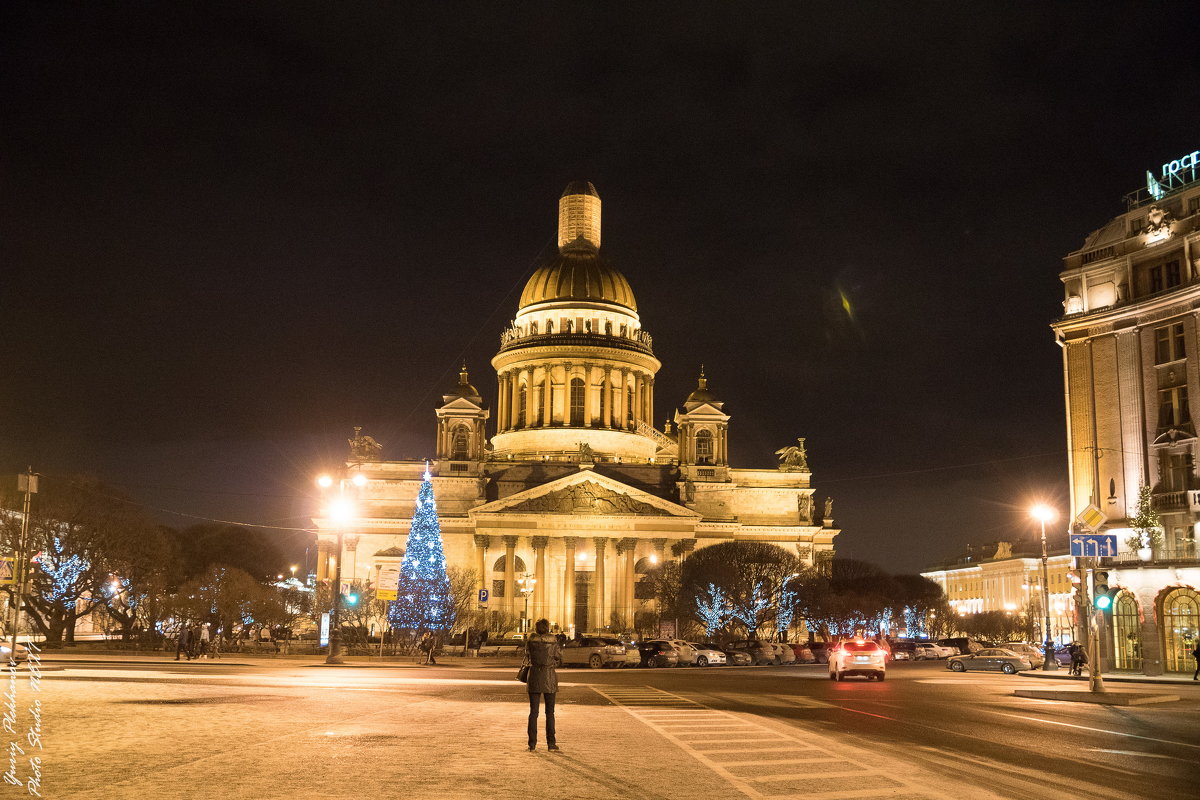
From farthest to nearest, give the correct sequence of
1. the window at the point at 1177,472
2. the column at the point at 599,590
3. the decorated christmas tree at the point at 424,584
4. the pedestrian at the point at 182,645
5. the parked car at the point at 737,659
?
the column at the point at 599,590 → the decorated christmas tree at the point at 424,584 → the parked car at the point at 737,659 → the pedestrian at the point at 182,645 → the window at the point at 1177,472

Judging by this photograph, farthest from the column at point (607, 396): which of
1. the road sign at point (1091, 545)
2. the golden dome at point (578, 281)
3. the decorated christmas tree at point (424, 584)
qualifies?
the road sign at point (1091, 545)

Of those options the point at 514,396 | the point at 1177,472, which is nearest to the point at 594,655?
the point at 1177,472

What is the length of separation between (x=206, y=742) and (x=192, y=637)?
133ft

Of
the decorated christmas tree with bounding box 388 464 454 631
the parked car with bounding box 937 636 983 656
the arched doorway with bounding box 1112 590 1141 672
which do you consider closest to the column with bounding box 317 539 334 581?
the decorated christmas tree with bounding box 388 464 454 631

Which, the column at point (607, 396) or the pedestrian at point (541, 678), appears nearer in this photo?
the pedestrian at point (541, 678)

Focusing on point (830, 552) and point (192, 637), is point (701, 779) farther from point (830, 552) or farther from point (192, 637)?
point (830, 552)

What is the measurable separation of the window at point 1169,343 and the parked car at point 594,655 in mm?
27799

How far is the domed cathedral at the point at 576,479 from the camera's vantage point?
97250mm

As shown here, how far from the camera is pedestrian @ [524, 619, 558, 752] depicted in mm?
16594

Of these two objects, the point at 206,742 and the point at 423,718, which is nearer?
the point at 206,742

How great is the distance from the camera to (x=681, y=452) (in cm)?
10812

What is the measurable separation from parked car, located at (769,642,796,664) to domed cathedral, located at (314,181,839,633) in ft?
70.1

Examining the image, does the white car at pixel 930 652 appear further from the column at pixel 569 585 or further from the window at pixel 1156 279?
the window at pixel 1156 279

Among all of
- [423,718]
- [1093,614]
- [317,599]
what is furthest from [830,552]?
[423,718]
